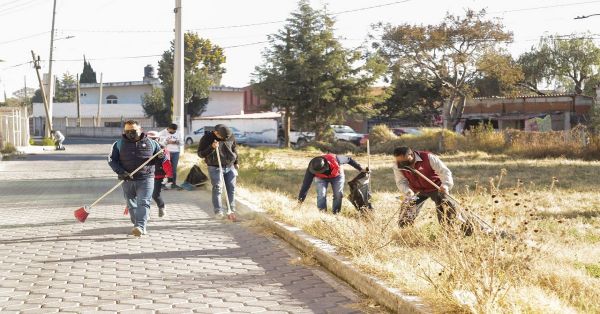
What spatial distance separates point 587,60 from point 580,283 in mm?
56889

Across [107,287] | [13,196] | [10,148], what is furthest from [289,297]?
[10,148]

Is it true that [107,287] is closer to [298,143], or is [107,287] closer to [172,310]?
[172,310]

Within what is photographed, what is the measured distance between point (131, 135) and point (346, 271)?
165 inches

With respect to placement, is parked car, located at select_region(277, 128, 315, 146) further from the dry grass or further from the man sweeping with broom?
the man sweeping with broom

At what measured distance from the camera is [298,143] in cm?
4578

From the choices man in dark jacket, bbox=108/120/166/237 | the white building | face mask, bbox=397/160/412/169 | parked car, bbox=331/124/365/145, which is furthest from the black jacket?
the white building

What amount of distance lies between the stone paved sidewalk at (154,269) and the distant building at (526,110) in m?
38.6

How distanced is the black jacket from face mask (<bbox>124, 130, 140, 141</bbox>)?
155 cm

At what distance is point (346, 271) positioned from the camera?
6.90 metres

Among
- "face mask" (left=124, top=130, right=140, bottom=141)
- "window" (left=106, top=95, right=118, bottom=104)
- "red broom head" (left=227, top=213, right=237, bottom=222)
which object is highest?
"window" (left=106, top=95, right=118, bottom=104)

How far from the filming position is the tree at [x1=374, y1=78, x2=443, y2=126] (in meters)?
55.9

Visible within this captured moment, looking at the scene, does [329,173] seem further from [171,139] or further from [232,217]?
[171,139]

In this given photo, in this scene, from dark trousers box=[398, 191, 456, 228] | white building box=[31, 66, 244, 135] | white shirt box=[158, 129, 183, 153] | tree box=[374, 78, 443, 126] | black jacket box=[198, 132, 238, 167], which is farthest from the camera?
white building box=[31, 66, 244, 135]

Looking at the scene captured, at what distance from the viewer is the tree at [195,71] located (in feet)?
212
